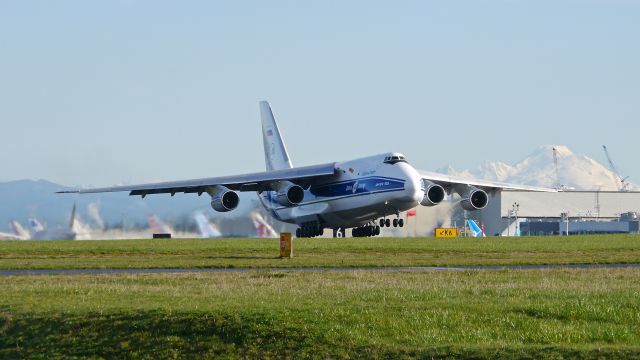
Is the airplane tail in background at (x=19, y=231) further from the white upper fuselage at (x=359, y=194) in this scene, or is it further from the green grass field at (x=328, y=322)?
the green grass field at (x=328, y=322)

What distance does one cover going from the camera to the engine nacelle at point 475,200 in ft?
239

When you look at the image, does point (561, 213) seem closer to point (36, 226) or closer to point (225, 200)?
point (225, 200)

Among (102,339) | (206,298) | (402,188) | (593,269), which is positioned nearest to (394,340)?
(102,339)

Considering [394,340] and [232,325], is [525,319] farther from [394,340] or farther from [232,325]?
[232,325]

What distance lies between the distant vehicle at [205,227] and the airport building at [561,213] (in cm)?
5587

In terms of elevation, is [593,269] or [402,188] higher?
[402,188]

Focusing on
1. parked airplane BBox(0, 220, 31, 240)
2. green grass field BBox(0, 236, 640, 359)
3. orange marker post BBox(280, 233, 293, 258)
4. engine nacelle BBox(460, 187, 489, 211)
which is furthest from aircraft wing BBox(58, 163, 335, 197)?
green grass field BBox(0, 236, 640, 359)

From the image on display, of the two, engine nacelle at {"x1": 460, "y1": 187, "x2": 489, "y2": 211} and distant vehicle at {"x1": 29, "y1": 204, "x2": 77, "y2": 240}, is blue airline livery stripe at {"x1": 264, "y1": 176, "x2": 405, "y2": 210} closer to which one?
engine nacelle at {"x1": 460, "y1": 187, "x2": 489, "y2": 211}

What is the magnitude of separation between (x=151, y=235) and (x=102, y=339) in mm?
53593

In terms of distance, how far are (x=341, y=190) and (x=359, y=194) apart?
6.26 feet

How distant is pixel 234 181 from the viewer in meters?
70.6

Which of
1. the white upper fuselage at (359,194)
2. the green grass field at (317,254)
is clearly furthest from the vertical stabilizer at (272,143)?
the green grass field at (317,254)

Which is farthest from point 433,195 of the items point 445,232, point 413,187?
point 445,232

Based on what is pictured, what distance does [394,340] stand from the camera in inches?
772
